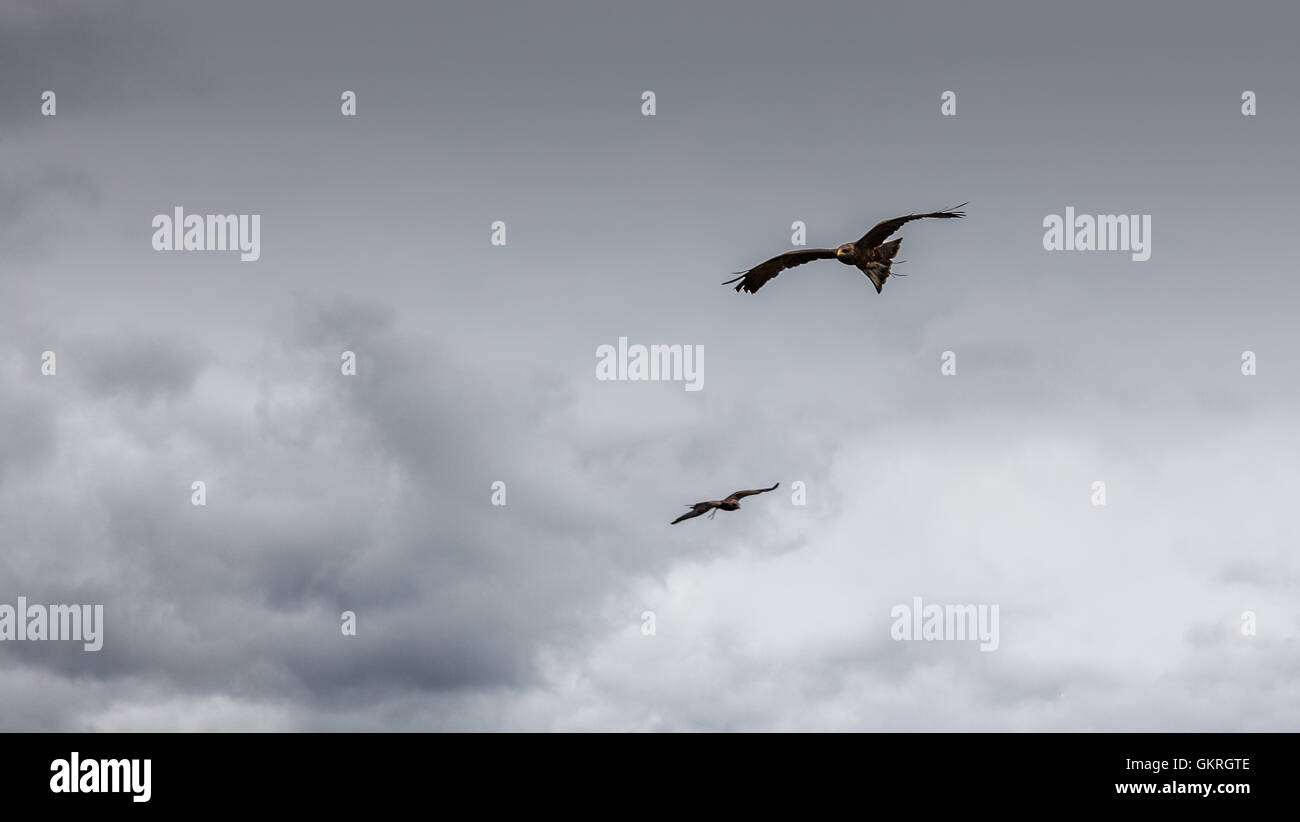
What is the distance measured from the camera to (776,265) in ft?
151

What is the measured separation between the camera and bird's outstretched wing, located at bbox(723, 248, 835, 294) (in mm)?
45281

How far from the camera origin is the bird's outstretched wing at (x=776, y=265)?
45281 millimetres
